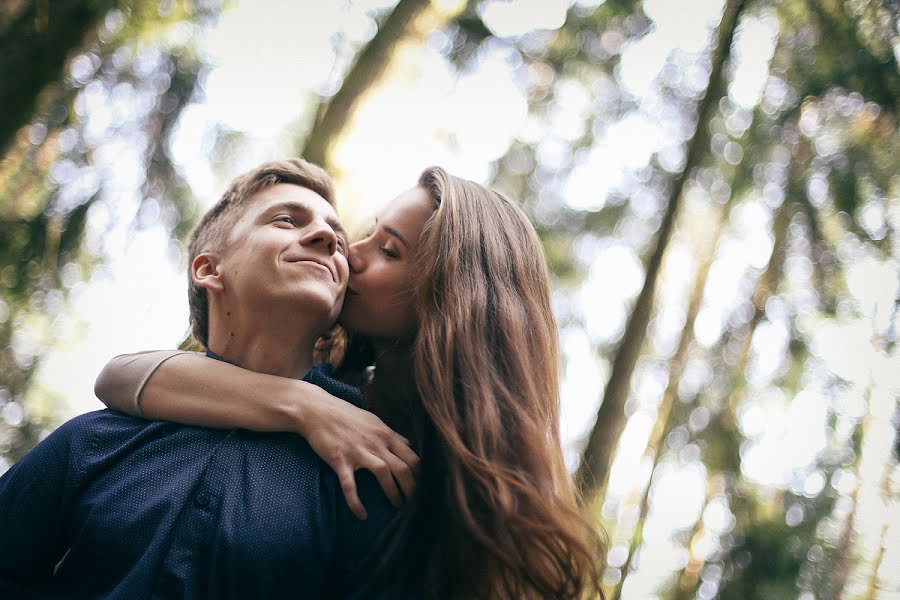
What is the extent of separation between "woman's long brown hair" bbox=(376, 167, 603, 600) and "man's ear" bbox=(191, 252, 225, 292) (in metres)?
0.68

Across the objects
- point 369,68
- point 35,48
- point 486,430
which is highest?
point 369,68

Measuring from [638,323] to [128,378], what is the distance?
4.63 metres

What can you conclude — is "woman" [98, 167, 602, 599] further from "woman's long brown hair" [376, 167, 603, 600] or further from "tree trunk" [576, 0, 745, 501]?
"tree trunk" [576, 0, 745, 501]

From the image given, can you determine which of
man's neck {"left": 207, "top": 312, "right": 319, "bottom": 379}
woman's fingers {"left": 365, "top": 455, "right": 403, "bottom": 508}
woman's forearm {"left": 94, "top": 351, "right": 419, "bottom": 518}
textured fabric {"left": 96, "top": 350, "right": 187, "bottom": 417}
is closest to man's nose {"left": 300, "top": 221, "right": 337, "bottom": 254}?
man's neck {"left": 207, "top": 312, "right": 319, "bottom": 379}

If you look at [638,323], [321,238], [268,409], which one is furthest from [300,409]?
[638,323]

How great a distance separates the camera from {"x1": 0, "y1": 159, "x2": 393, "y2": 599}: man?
1688mm

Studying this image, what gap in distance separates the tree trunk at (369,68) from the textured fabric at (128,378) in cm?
180

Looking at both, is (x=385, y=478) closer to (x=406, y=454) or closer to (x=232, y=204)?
(x=406, y=454)

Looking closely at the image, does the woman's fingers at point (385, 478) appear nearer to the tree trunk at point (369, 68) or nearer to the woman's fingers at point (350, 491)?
the woman's fingers at point (350, 491)

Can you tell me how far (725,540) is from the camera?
6961 mm

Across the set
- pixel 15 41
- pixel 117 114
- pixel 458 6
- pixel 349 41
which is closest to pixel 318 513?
pixel 15 41

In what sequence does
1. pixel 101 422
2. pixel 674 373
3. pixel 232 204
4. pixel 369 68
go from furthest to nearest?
1. pixel 674 373
2. pixel 369 68
3. pixel 232 204
4. pixel 101 422

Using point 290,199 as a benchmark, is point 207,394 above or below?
below

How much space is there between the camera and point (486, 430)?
1765 millimetres
